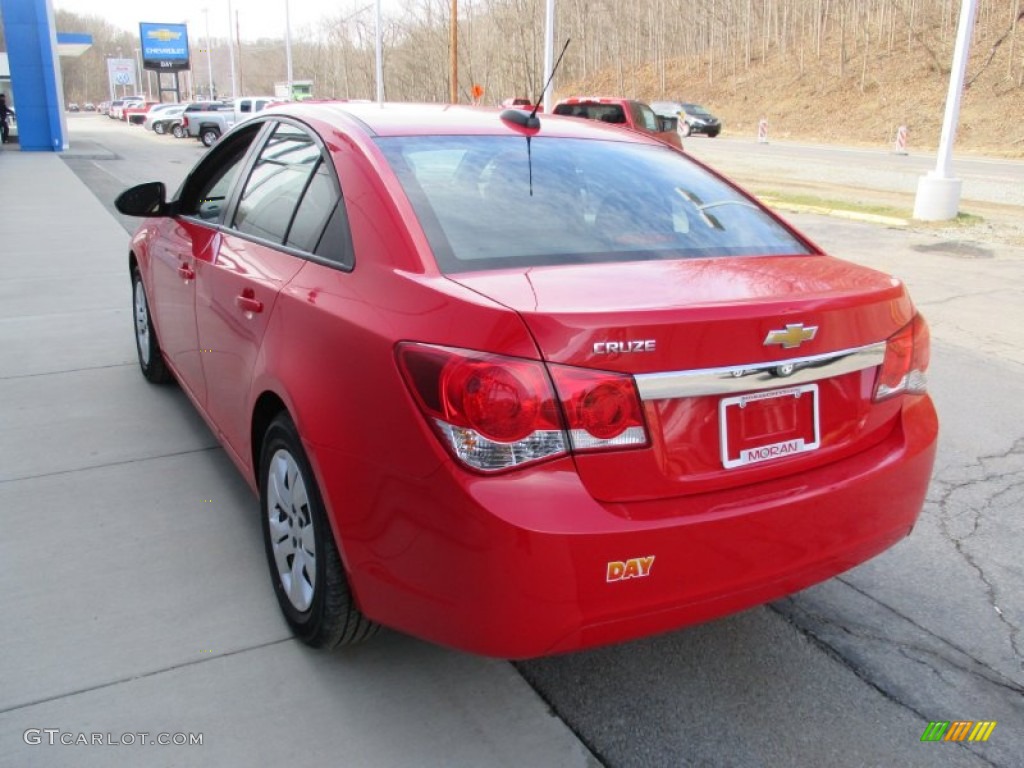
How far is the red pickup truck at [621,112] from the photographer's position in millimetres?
16156

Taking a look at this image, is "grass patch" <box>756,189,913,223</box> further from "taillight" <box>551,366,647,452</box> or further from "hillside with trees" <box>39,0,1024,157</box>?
"hillside with trees" <box>39,0,1024,157</box>

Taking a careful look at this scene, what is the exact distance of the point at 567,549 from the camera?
2.00m

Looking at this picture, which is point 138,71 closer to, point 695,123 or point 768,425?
point 695,123

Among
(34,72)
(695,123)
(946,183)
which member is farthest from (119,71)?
(946,183)

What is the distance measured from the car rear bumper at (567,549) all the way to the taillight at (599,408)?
9 centimetres

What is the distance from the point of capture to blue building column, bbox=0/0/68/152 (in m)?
28.0

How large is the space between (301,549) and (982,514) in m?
2.86

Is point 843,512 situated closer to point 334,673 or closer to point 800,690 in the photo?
point 800,690

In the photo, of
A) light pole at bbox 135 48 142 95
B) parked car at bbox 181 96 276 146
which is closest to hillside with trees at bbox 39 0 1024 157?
parked car at bbox 181 96 276 146

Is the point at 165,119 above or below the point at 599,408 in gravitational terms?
below

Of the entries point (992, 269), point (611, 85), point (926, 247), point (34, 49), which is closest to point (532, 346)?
point (992, 269)

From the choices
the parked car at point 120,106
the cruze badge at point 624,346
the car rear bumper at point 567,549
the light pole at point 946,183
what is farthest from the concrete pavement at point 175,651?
the parked car at point 120,106

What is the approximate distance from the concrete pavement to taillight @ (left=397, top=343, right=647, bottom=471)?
0.90 m

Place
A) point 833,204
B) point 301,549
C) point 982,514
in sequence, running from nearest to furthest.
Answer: point 301,549 < point 982,514 < point 833,204
